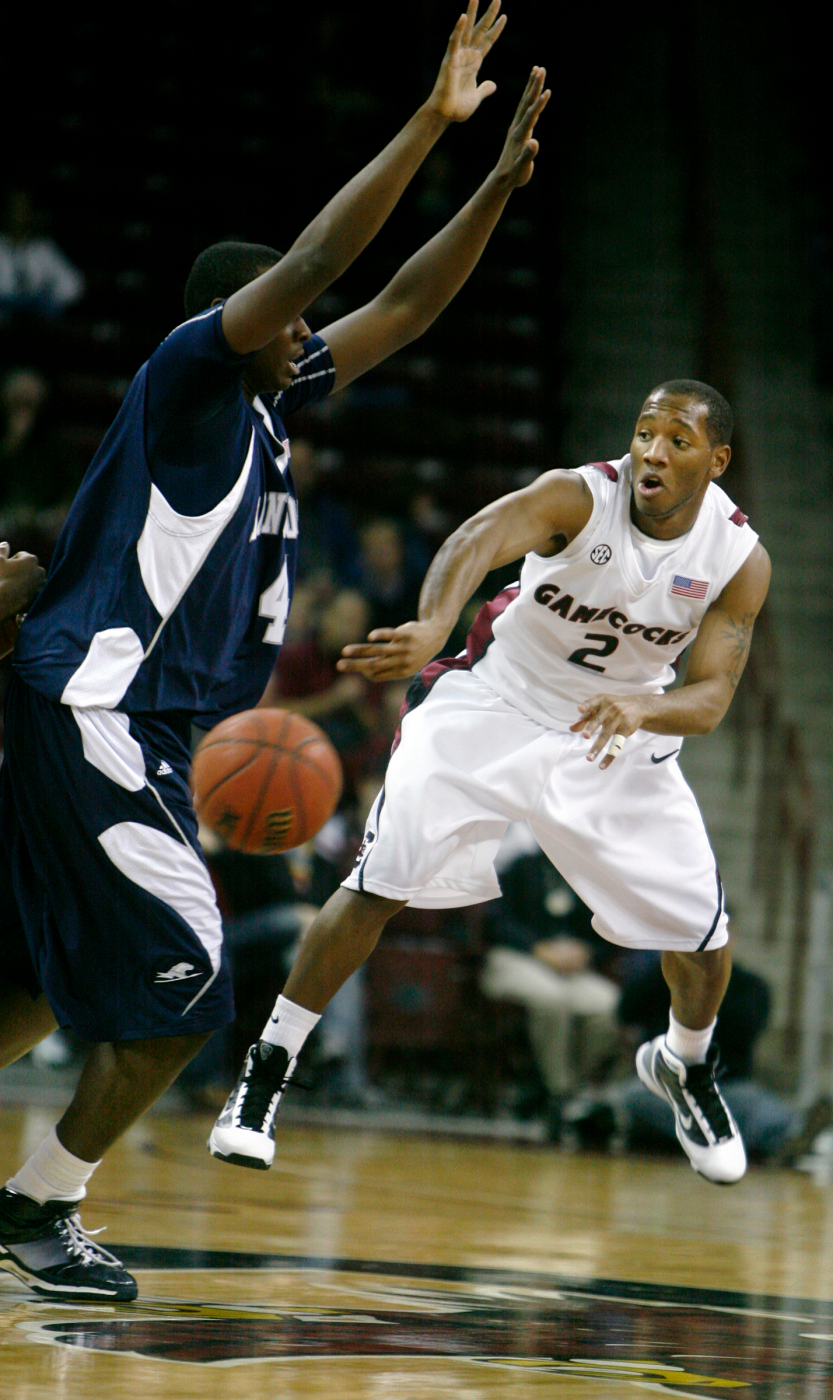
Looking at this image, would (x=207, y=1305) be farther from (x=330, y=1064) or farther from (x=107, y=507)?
(x=330, y=1064)

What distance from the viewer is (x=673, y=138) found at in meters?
12.3

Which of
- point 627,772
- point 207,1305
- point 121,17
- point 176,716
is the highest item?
point 121,17

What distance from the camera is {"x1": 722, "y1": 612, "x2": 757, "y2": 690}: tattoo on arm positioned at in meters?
3.91

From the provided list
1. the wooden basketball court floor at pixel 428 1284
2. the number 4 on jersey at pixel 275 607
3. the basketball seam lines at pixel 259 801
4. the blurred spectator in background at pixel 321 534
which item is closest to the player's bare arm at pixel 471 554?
the number 4 on jersey at pixel 275 607

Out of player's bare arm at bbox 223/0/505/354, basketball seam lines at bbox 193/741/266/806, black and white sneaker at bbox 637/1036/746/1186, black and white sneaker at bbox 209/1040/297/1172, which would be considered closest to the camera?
player's bare arm at bbox 223/0/505/354

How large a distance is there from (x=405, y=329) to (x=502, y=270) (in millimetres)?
8564

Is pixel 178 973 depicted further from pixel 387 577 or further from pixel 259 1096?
pixel 387 577

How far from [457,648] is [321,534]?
1.54m

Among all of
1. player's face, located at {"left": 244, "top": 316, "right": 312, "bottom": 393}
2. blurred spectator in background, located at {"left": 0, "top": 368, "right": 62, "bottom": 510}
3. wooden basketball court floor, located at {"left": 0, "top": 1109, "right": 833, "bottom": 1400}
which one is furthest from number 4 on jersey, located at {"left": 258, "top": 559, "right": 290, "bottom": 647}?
blurred spectator in background, located at {"left": 0, "top": 368, "right": 62, "bottom": 510}

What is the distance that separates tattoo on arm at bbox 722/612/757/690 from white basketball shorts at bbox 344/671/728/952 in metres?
0.35

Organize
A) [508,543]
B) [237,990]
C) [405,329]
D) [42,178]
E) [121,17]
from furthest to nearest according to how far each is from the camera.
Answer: [121,17] < [42,178] < [237,990] < [405,329] < [508,543]

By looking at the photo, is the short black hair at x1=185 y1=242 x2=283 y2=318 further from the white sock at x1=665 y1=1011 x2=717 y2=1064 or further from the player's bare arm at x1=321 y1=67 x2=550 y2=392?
the white sock at x1=665 y1=1011 x2=717 y2=1064

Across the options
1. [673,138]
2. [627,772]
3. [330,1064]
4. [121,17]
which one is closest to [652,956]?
[330,1064]

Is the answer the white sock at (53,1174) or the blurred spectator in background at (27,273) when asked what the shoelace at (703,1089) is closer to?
the white sock at (53,1174)
